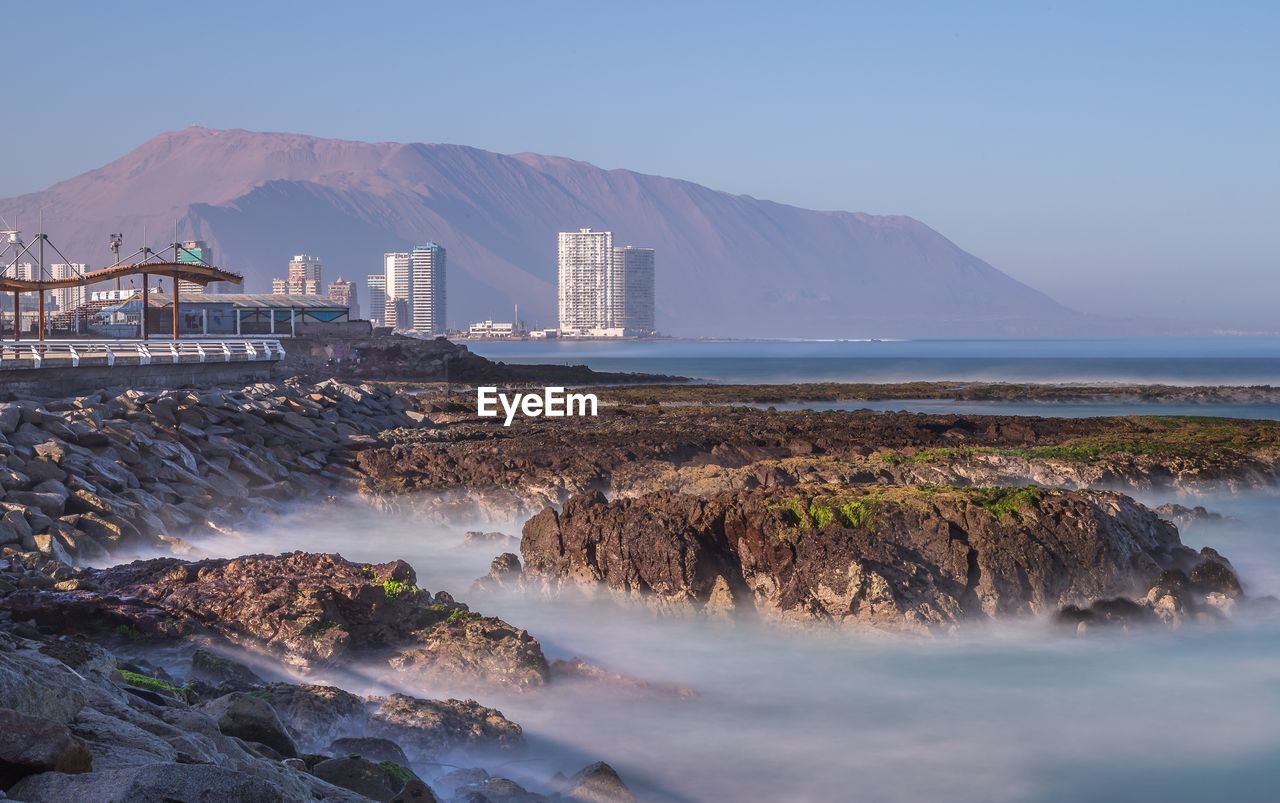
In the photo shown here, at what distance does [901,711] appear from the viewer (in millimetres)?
11000

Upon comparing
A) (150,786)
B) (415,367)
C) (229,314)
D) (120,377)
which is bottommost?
(415,367)

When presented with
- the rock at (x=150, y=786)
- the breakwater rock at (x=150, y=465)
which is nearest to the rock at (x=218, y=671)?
the rock at (x=150, y=786)

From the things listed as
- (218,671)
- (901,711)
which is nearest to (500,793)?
(218,671)

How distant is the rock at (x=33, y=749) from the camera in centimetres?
514

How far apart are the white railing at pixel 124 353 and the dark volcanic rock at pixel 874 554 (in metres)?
17.6

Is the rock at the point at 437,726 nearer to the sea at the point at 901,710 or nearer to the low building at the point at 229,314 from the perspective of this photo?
the sea at the point at 901,710

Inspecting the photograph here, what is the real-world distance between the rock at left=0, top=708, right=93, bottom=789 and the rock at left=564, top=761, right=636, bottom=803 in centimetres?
388

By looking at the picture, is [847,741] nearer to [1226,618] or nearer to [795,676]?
[795,676]

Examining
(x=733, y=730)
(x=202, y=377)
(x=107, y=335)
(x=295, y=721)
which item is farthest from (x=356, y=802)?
(x=107, y=335)

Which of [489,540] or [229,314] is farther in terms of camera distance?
[229,314]

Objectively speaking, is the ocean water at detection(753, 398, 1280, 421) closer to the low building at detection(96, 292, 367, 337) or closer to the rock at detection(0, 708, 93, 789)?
the low building at detection(96, 292, 367, 337)

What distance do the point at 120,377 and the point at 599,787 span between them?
83.5 feet

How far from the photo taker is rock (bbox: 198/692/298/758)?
295 inches

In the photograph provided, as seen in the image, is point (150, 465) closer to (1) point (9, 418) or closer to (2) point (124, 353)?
(1) point (9, 418)
